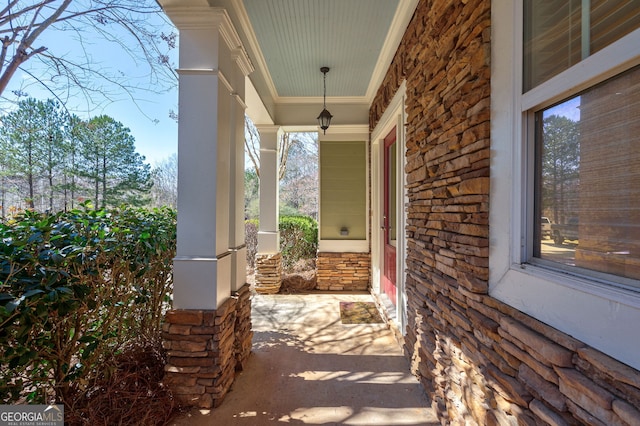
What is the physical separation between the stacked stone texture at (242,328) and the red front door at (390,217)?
180cm

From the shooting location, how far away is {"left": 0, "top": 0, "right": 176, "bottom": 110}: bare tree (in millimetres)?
1757

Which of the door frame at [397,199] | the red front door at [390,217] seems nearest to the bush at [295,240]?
the door frame at [397,199]

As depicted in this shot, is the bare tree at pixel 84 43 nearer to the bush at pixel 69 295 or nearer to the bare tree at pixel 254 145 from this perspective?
the bush at pixel 69 295

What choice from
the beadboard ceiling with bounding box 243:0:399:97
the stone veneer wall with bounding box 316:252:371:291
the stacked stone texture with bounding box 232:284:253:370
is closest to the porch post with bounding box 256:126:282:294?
the stone veneer wall with bounding box 316:252:371:291

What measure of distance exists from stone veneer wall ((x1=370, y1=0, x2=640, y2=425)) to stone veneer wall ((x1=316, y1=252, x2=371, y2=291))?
7.38 ft

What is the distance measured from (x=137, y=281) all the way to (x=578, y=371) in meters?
2.38

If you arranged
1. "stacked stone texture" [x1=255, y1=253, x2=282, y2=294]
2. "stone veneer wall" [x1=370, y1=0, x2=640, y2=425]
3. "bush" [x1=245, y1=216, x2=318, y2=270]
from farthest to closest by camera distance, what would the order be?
"bush" [x1=245, y1=216, x2=318, y2=270], "stacked stone texture" [x1=255, y1=253, x2=282, y2=294], "stone veneer wall" [x1=370, y1=0, x2=640, y2=425]

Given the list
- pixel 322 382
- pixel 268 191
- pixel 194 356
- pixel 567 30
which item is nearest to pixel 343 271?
pixel 268 191

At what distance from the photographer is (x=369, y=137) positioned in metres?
4.69

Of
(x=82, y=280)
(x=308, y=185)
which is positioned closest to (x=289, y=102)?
(x=82, y=280)

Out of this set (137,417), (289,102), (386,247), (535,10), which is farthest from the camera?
(289,102)

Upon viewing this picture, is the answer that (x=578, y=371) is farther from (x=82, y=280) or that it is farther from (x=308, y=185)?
(x=308, y=185)

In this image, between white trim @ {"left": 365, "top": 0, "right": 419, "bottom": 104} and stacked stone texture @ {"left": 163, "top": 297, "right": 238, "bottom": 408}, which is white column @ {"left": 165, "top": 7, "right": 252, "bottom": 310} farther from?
white trim @ {"left": 365, "top": 0, "right": 419, "bottom": 104}

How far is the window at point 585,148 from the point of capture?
2.56 ft
